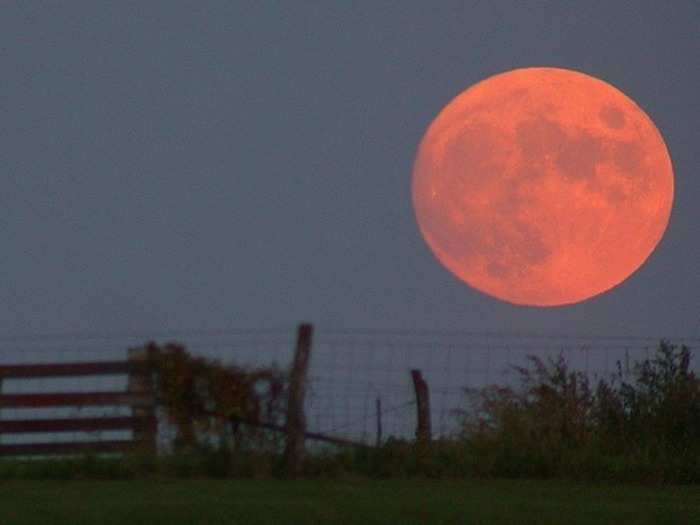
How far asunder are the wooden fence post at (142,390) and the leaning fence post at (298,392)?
5.49 ft

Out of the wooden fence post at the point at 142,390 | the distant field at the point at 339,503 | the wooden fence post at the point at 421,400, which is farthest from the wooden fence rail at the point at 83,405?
the wooden fence post at the point at 421,400

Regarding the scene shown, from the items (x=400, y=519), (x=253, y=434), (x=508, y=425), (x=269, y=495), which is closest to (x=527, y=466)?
(x=508, y=425)

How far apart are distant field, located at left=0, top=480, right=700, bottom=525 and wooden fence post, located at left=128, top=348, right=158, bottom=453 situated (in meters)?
2.07

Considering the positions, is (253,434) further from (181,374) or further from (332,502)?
(332,502)

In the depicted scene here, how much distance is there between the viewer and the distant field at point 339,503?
11.7 meters

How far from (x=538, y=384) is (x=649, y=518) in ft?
19.1

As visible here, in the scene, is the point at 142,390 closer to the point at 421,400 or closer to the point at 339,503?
the point at 421,400

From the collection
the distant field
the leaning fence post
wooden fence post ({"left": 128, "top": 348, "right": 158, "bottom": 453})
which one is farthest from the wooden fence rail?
the distant field

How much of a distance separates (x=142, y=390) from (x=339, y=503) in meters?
5.54

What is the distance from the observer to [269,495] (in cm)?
1351

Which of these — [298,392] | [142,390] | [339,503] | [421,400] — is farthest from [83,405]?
[339,503]

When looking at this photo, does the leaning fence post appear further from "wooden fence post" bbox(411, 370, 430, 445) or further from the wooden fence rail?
"wooden fence post" bbox(411, 370, 430, 445)

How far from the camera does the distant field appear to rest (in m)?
A: 11.7

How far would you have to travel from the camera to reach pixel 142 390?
17781 millimetres
